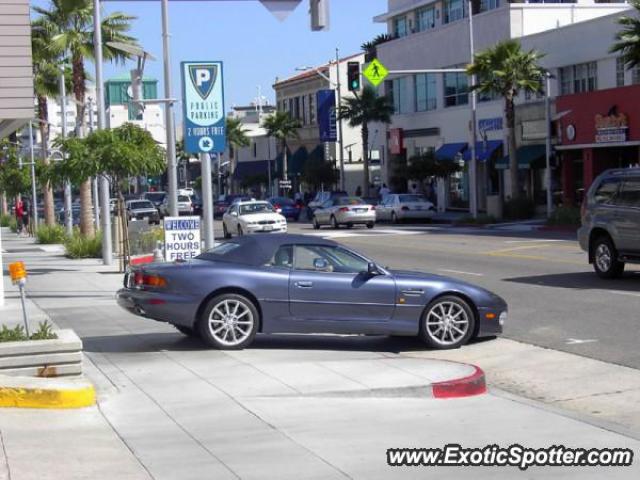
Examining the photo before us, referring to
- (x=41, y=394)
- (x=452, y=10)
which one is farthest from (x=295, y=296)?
(x=452, y=10)

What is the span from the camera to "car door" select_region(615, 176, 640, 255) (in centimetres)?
1920

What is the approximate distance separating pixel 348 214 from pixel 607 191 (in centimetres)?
2640

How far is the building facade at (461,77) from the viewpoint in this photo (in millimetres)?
50469

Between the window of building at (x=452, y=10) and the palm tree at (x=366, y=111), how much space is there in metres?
6.40

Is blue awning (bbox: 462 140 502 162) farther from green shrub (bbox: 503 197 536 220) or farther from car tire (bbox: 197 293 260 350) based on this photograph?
car tire (bbox: 197 293 260 350)

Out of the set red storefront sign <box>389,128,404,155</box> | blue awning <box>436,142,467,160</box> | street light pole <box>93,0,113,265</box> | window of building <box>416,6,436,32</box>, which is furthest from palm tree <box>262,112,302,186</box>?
street light pole <box>93,0,113,265</box>

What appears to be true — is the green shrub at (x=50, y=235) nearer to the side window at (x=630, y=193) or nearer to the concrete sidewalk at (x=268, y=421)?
the side window at (x=630, y=193)

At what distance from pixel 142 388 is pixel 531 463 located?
442 centimetres

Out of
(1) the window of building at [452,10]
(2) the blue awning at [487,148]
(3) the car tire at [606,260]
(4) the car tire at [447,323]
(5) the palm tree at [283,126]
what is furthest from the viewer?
(5) the palm tree at [283,126]

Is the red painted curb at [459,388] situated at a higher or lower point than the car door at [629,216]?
lower

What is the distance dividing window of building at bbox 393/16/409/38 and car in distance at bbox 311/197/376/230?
975 inches

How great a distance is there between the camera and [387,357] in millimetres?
12117

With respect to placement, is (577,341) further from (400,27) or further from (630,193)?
(400,27)

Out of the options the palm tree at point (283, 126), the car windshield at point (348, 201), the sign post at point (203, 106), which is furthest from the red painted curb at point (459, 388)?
the palm tree at point (283, 126)
